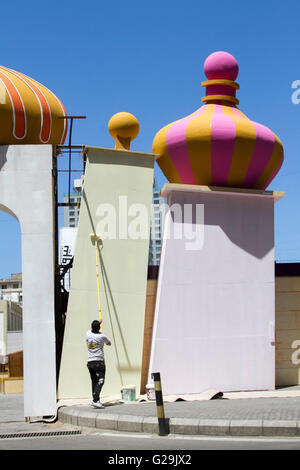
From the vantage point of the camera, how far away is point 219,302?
44.4 ft

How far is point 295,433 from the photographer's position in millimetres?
8297

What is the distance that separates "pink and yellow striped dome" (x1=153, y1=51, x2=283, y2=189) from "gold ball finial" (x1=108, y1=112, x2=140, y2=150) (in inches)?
28.7

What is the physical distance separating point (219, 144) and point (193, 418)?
6308 mm

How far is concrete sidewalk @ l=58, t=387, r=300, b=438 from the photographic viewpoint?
8477mm

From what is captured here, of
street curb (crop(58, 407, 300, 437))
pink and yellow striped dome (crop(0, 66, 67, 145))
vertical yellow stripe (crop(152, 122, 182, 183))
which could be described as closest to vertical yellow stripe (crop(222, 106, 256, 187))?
vertical yellow stripe (crop(152, 122, 182, 183))

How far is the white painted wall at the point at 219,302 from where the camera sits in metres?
13.2

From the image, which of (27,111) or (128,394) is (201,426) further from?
(27,111)

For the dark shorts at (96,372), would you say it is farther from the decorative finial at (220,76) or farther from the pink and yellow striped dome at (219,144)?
the decorative finial at (220,76)

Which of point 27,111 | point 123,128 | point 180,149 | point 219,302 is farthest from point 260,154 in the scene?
point 27,111

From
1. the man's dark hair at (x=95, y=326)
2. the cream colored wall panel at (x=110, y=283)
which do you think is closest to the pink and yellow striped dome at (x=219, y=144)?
the cream colored wall panel at (x=110, y=283)

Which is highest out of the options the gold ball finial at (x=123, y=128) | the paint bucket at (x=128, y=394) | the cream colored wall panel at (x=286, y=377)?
the gold ball finial at (x=123, y=128)

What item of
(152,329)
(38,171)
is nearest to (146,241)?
(152,329)

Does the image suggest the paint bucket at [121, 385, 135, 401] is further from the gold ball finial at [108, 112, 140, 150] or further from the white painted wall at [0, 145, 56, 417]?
the gold ball finial at [108, 112, 140, 150]

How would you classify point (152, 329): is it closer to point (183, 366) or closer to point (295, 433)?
point (183, 366)
